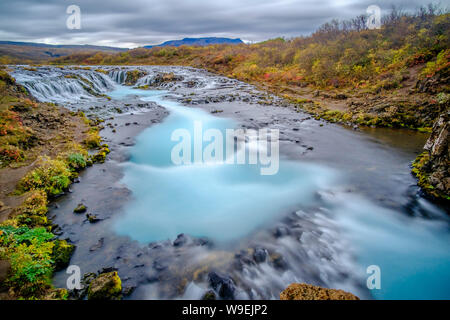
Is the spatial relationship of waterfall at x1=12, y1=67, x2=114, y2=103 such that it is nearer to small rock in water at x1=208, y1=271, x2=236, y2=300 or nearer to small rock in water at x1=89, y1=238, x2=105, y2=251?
small rock in water at x1=89, y1=238, x2=105, y2=251

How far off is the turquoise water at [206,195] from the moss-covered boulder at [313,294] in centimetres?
260

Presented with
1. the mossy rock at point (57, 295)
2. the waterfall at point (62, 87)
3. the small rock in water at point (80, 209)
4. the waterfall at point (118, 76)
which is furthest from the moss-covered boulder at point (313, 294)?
the waterfall at point (118, 76)

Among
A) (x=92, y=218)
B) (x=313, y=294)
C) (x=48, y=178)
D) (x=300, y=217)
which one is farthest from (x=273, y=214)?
(x=48, y=178)

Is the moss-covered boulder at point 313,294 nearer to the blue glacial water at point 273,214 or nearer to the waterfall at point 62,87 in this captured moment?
the blue glacial water at point 273,214

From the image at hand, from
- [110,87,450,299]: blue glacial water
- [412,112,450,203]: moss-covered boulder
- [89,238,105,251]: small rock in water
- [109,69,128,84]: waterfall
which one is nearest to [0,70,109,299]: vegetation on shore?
[89,238,105,251]: small rock in water

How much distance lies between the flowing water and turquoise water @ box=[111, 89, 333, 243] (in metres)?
0.03

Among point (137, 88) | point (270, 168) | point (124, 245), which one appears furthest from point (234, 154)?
point (137, 88)

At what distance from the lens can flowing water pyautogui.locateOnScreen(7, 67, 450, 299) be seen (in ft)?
15.4

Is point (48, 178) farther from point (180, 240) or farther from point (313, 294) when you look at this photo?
point (313, 294)

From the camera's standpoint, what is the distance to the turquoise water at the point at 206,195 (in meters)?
6.09

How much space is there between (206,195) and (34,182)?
5296 mm

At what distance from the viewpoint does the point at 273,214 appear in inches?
259
